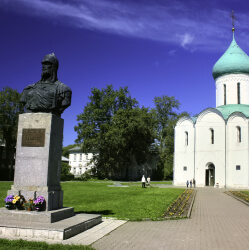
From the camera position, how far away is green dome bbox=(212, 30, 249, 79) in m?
37.8

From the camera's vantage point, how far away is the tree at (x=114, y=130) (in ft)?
142

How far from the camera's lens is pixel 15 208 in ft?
26.4

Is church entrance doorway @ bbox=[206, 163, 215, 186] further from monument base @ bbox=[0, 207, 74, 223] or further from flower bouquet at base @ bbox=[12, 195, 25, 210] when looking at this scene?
flower bouquet at base @ bbox=[12, 195, 25, 210]

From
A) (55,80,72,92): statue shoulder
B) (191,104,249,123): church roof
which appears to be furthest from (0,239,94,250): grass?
(191,104,249,123): church roof

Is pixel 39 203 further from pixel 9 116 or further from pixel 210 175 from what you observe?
pixel 9 116

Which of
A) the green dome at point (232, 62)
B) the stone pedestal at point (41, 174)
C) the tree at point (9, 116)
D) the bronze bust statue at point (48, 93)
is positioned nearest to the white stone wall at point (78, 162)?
the tree at point (9, 116)

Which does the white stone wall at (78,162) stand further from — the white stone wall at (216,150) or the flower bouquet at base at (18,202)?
the flower bouquet at base at (18,202)

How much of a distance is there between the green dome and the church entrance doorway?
1216cm

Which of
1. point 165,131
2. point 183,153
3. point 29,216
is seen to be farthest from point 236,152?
point 29,216

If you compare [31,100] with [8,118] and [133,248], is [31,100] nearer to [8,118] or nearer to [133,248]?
[133,248]

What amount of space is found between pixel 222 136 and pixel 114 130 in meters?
14.6

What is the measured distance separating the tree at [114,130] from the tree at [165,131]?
6432 millimetres

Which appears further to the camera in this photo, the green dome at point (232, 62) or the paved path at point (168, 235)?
the green dome at point (232, 62)

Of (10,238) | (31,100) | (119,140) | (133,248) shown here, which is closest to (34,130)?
(31,100)
